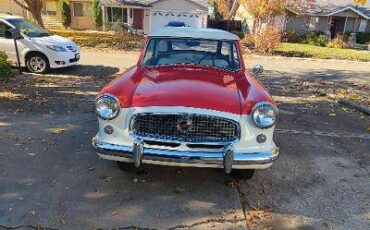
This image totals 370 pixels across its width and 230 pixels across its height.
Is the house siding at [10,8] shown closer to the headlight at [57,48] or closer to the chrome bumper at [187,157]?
the headlight at [57,48]

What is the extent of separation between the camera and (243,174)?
185 inches

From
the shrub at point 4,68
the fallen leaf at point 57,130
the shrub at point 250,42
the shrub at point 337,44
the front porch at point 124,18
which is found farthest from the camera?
the front porch at point 124,18

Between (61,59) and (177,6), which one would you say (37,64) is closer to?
(61,59)

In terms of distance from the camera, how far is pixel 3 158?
510cm

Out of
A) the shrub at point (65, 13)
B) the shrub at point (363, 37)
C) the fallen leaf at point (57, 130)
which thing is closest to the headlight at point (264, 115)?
the fallen leaf at point (57, 130)

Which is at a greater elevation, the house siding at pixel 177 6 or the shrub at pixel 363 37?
the house siding at pixel 177 6

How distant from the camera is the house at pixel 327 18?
1334 inches

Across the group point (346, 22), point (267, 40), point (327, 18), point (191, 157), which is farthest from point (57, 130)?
point (346, 22)

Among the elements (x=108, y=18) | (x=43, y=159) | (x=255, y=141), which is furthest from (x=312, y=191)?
(x=108, y=18)

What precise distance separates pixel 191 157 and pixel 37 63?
889 centimetres

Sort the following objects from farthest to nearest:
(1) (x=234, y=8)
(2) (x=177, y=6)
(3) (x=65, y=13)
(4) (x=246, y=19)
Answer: (4) (x=246, y=19), (1) (x=234, y=8), (3) (x=65, y=13), (2) (x=177, y=6)

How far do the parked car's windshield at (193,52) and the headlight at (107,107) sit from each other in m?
1.40

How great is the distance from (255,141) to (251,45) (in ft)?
68.4

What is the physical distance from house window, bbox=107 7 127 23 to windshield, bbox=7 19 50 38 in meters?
20.1
